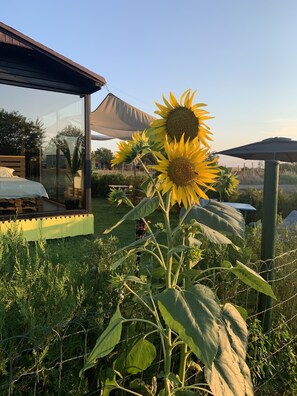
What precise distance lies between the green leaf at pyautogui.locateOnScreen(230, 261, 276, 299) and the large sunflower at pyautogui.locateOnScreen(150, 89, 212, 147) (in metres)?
0.49

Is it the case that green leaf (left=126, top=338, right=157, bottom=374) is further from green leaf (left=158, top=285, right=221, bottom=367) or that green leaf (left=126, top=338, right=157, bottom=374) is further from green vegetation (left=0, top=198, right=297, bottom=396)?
green leaf (left=158, top=285, right=221, bottom=367)

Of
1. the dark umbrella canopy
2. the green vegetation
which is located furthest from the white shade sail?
the green vegetation

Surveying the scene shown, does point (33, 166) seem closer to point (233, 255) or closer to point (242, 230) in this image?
point (233, 255)

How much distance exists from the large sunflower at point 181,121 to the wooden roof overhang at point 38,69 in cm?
561

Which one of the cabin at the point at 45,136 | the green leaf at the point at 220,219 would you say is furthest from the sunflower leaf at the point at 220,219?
the cabin at the point at 45,136

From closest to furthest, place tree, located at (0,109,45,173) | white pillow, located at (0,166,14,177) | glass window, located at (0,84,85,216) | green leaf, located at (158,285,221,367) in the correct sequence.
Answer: green leaf, located at (158,285,221,367), glass window, located at (0,84,85,216), white pillow, located at (0,166,14,177), tree, located at (0,109,45,173)

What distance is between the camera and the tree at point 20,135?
→ 26.8ft

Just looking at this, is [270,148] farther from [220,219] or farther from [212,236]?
[212,236]

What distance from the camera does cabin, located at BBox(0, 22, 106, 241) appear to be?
623 cm

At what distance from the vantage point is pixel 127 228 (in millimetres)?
7859

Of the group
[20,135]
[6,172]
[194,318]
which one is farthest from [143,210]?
[20,135]

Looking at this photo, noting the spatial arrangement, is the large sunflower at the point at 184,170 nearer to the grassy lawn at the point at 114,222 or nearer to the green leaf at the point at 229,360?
the green leaf at the point at 229,360

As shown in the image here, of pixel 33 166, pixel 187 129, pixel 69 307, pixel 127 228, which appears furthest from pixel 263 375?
pixel 33 166

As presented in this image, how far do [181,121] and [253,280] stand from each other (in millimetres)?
671
